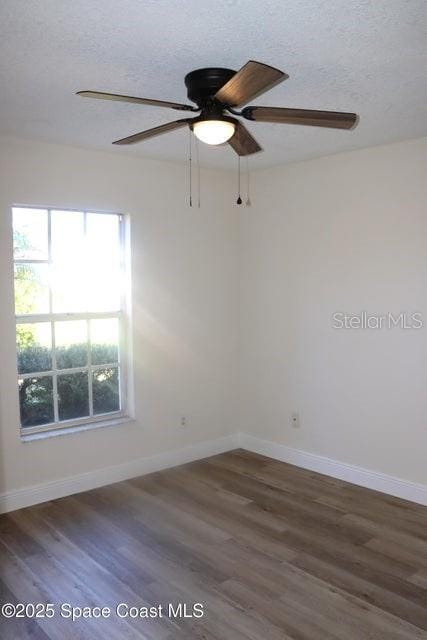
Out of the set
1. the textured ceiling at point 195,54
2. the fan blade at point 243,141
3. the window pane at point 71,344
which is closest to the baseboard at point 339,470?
the window pane at point 71,344

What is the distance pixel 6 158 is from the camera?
11.3ft

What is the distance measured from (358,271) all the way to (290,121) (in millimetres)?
1959

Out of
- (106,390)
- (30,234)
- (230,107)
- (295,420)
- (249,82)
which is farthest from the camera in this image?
(295,420)

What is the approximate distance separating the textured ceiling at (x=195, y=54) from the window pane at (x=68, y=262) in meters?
0.78

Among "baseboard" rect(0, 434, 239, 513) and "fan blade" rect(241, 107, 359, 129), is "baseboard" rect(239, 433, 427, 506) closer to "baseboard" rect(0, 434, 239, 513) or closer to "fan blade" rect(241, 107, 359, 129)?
"baseboard" rect(0, 434, 239, 513)

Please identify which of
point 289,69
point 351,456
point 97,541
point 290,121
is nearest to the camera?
point 290,121

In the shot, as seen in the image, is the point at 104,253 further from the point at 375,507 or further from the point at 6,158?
the point at 375,507

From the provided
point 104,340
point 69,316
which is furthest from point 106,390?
point 69,316

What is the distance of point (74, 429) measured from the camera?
3898mm

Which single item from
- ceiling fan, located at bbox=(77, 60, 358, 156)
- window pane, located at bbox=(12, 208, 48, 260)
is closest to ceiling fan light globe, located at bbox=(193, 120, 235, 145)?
ceiling fan, located at bbox=(77, 60, 358, 156)

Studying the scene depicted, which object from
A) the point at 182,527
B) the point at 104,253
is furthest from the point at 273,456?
the point at 104,253

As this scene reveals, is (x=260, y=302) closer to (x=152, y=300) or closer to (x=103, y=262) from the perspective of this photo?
(x=152, y=300)

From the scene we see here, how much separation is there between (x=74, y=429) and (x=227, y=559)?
5.09ft

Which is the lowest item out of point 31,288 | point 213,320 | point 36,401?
point 36,401
